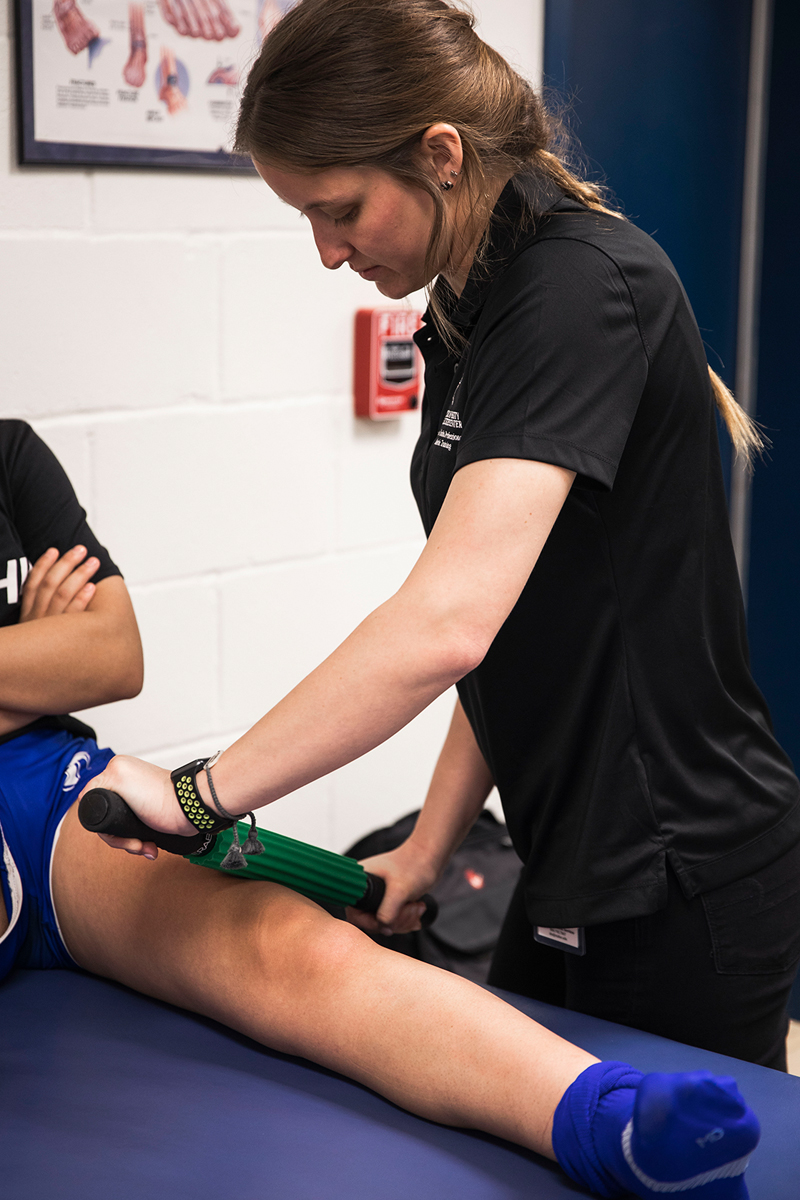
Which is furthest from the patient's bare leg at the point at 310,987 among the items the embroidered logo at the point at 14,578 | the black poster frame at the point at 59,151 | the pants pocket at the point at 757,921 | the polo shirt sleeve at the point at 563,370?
the black poster frame at the point at 59,151

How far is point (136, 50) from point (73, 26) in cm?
12

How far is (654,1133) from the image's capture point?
3.11 ft

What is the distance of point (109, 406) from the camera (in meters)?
1.95

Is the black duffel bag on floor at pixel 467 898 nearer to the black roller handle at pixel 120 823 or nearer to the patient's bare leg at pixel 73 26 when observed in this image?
the black roller handle at pixel 120 823

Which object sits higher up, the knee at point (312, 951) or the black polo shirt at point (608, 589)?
the black polo shirt at point (608, 589)

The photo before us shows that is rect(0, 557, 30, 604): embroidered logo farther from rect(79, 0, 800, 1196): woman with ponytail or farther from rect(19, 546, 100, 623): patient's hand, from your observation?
rect(79, 0, 800, 1196): woman with ponytail

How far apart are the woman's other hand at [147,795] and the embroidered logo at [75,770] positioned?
417 mm

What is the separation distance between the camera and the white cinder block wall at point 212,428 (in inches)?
73.5

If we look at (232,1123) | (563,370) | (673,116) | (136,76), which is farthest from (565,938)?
(673,116)

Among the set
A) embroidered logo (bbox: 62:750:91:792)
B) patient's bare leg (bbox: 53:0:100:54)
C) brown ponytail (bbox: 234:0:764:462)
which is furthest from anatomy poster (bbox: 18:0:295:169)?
embroidered logo (bbox: 62:750:91:792)

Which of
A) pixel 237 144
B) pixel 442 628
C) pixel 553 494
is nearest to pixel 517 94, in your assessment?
pixel 237 144

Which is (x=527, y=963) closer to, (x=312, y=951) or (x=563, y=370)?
(x=312, y=951)

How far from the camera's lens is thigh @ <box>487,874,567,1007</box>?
150cm

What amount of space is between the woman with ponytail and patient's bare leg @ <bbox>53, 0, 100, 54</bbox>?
0.78 meters
